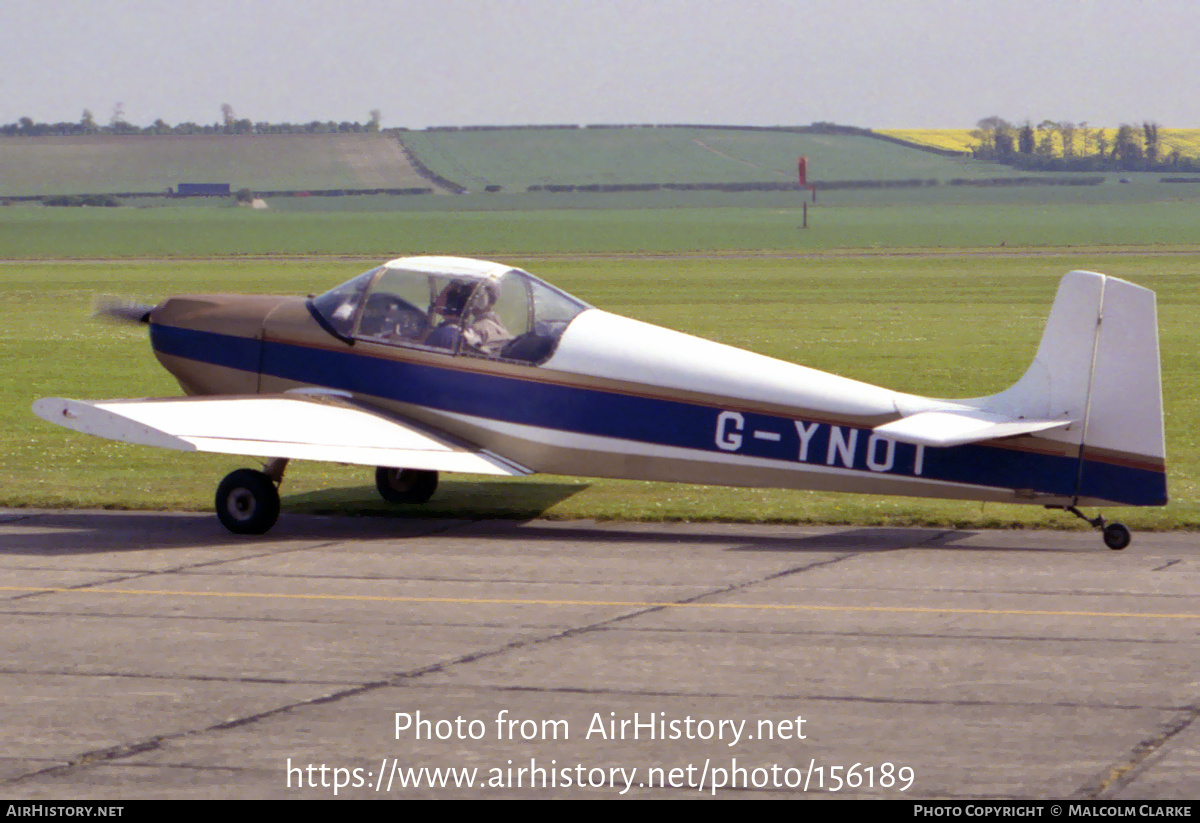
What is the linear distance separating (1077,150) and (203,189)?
101357 millimetres

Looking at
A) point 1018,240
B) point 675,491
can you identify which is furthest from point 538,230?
point 675,491

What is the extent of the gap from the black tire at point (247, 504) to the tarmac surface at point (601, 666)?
0.17 m

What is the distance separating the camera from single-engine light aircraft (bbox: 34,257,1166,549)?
1138 centimetres

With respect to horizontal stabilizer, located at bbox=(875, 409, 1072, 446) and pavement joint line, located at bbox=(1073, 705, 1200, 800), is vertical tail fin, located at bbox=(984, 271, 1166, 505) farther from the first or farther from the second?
pavement joint line, located at bbox=(1073, 705, 1200, 800)

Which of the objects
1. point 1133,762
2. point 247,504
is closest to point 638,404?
point 247,504

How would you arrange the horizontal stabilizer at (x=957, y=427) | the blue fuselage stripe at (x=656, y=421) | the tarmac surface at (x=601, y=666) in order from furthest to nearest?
the blue fuselage stripe at (x=656, y=421) < the horizontal stabilizer at (x=957, y=427) < the tarmac surface at (x=601, y=666)

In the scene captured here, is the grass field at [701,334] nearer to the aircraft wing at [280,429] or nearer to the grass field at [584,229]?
the aircraft wing at [280,429]

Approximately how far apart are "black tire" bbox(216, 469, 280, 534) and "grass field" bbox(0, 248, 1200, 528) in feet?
5.01

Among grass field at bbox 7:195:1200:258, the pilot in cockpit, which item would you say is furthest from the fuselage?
grass field at bbox 7:195:1200:258

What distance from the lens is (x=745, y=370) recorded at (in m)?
12.5

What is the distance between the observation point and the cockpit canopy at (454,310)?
1337 cm

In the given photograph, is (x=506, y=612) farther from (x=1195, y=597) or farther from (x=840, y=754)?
(x=1195, y=597)

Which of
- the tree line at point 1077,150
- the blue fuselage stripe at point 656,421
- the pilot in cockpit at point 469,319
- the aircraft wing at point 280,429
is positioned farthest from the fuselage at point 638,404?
the tree line at point 1077,150
